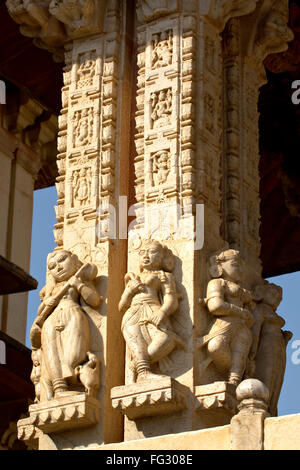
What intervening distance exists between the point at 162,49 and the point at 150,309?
2.99 metres

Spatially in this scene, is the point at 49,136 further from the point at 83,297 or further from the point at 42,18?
the point at 83,297

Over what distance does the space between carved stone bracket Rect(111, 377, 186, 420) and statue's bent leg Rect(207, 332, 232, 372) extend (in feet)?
1.47

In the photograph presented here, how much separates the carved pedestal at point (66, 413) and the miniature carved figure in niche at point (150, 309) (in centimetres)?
55

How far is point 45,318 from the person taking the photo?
13867mm

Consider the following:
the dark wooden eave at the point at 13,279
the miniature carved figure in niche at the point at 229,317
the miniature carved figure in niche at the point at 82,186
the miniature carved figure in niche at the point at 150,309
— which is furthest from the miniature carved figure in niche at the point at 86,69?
the dark wooden eave at the point at 13,279

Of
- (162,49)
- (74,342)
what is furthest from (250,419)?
(162,49)

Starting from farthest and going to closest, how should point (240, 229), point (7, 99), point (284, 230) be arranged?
point (284, 230), point (7, 99), point (240, 229)

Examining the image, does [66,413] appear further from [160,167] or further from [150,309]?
[160,167]

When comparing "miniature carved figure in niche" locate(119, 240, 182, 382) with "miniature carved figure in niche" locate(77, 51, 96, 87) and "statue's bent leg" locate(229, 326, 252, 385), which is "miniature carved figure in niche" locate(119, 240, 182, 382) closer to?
"statue's bent leg" locate(229, 326, 252, 385)

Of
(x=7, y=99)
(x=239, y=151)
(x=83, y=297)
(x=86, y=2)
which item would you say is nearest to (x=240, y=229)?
(x=239, y=151)

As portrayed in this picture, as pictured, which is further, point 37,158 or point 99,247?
point 37,158

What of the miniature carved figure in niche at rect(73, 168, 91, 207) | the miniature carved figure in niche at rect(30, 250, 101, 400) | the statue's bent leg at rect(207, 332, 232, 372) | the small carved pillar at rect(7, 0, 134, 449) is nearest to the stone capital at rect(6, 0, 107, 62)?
the small carved pillar at rect(7, 0, 134, 449)

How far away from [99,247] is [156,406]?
1.98 m

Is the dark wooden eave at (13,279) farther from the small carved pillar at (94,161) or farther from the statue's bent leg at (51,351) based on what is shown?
the statue's bent leg at (51,351)
